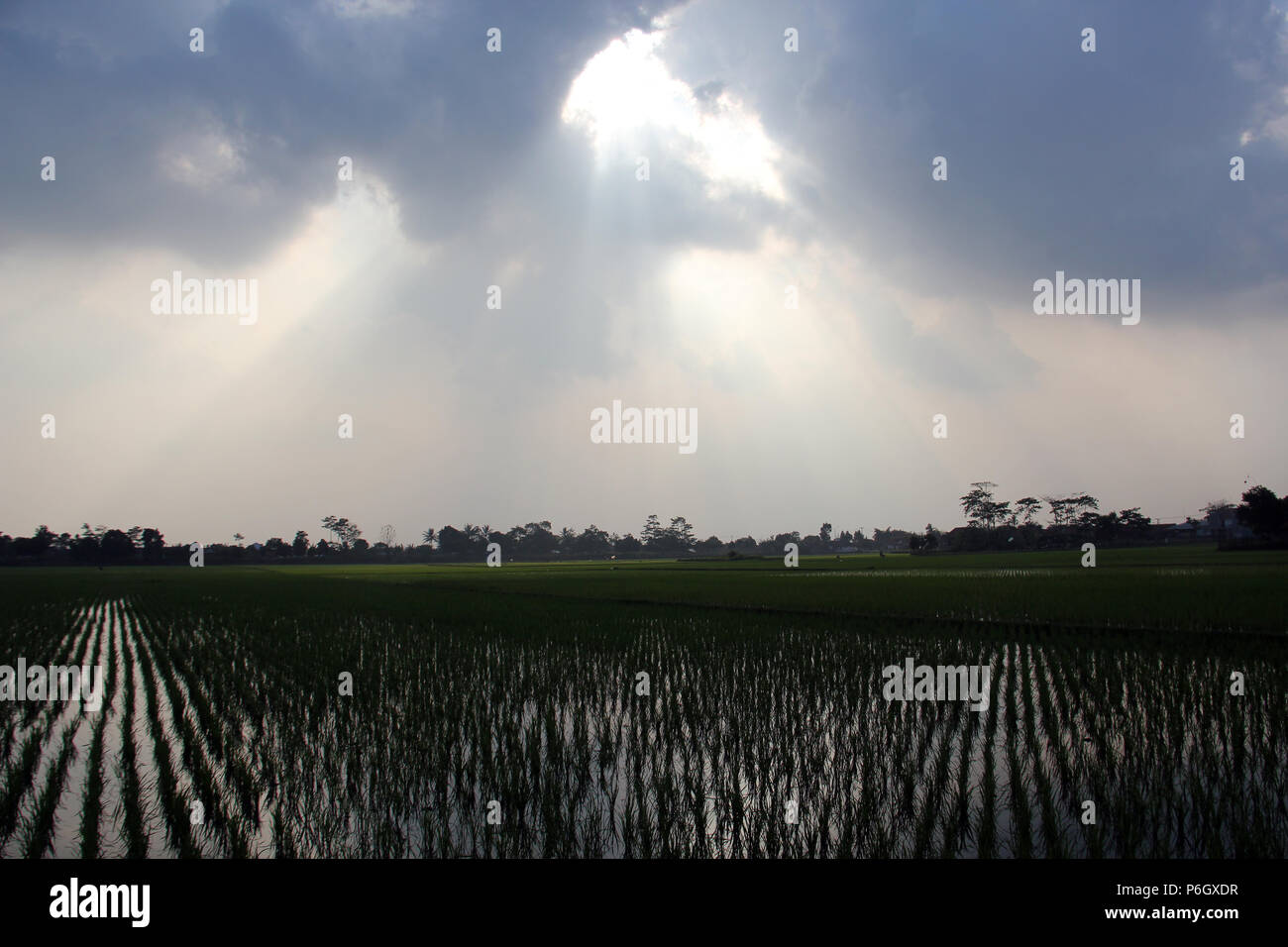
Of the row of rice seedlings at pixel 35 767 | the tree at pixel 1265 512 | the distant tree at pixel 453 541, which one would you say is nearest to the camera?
the row of rice seedlings at pixel 35 767

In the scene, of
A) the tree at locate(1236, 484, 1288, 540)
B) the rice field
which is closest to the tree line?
the tree at locate(1236, 484, 1288, 540)

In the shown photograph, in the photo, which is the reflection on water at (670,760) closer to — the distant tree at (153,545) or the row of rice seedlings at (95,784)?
the row of rice seedlings at (95,784)

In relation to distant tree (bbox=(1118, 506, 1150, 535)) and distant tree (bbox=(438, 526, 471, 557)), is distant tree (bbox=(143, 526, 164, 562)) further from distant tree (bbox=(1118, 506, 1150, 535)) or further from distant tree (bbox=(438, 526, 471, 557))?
distant tree (bbox=(1118, 506, 1150, 535))

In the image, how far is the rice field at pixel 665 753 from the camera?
4129mm

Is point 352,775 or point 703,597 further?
point 703,597

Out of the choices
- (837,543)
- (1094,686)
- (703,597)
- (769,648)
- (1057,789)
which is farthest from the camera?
(837,543)

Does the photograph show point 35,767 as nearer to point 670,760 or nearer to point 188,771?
point 188,771

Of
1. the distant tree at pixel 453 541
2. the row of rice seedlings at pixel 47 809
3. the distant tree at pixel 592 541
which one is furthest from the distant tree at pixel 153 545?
the row of rice seedlings at pixel 47 809

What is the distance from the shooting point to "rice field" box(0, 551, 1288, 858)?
4129 millimetres
